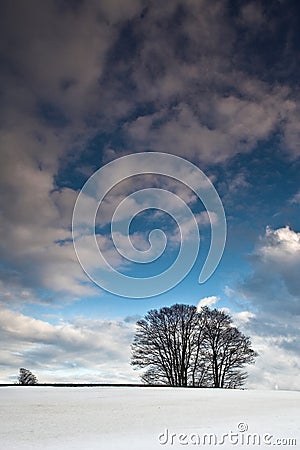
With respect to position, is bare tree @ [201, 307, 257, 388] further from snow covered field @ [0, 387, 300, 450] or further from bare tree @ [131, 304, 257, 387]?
snow covered field @ [0, 387, 300, 450]

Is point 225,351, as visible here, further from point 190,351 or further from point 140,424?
point 140,424

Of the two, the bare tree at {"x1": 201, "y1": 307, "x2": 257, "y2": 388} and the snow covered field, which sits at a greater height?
the bare tree at {"x1": 201, "y1": 307, "x2": 257, "y2": 388}

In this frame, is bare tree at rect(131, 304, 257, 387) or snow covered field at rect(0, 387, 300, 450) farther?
bare tree at rect(131, 304, 257, 387)

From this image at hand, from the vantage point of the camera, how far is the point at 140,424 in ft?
54.3

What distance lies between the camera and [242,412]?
20.4 m

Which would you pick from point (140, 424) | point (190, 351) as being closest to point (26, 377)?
point (190, 351)

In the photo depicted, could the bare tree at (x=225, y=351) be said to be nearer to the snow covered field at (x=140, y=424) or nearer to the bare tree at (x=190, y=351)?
the bare tree at (x=190, y=351)

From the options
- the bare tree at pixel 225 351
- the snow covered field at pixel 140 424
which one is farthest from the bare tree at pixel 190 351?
the snow covered field at pixel 140 424

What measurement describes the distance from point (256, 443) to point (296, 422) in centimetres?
461

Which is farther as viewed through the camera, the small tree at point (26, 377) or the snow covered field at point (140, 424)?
the small tree at point (26, 377)

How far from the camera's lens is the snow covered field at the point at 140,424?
42.3ft

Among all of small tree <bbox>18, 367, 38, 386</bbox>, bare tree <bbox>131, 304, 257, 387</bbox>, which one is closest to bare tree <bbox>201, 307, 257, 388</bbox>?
bare tree <bbox>131, 304, 257, 387</bbox>

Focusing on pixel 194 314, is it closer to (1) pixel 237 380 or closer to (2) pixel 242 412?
(1) pixel 237 380

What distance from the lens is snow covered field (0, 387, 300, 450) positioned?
42.3ft
